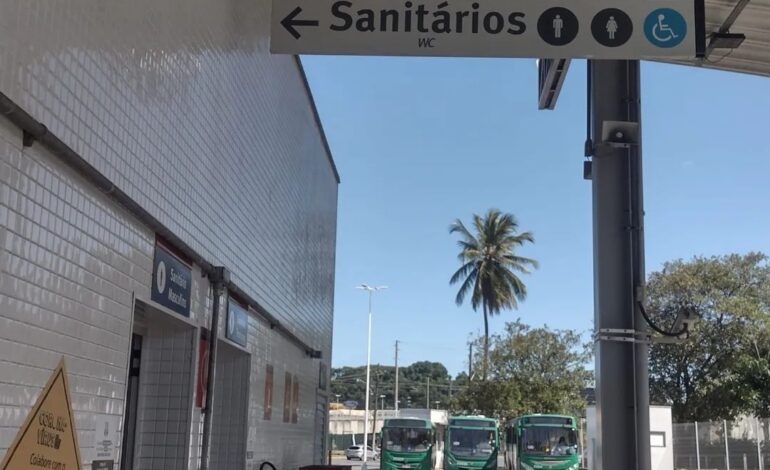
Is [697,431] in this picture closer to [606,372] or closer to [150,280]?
[606,372]

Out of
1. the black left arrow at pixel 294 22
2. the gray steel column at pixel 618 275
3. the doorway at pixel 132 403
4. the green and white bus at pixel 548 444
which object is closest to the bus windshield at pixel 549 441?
the green and white bus at pixel 548 444

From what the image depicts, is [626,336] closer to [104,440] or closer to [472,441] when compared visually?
[104,440]

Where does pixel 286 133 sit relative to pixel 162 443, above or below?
above

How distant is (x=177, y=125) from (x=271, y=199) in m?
4.99

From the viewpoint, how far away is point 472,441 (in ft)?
104

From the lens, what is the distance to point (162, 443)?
8.17 m

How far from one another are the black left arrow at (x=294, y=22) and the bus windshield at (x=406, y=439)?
2705 centimetres

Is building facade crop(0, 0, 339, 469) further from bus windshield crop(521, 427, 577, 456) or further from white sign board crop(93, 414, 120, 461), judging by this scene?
bus windshield crop(521, 427, 577, 456)

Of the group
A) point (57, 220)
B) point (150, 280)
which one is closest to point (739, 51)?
point (150, 280)

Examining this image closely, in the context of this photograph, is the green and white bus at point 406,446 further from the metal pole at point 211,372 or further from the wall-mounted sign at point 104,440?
the wall-mounted sign at point 104,440

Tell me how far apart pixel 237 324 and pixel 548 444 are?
20591mm

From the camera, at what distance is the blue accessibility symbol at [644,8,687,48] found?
21.7ft

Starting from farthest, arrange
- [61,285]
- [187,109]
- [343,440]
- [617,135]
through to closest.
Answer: [343,440], [617,135], [187,109], [61,285]

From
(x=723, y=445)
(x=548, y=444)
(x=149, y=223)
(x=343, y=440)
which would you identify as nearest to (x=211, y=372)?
(x=149, y=223)
